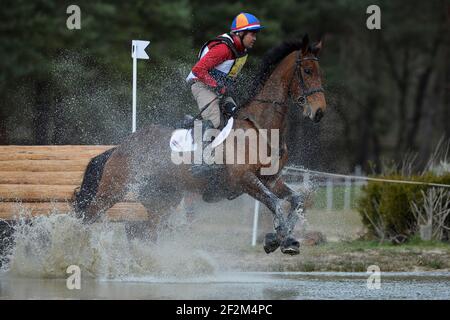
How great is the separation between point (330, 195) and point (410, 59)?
29.0m

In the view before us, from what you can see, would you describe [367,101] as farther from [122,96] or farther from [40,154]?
[40,154]

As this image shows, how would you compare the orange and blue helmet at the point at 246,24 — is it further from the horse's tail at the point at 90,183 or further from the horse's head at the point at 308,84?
the horse's tail at the point at 90,183

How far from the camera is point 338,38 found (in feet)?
137

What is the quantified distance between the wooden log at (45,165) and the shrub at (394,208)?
5.36 m

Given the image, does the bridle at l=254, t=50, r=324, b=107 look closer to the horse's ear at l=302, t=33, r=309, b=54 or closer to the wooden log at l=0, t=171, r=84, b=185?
the horse's ear at l=302, t=33, r=309, b=54

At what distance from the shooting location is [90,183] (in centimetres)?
1193

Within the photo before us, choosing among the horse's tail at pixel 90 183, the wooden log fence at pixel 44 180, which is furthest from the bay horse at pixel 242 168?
the wooden log fence at pixel 44 180

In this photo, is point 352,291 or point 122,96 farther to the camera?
point 122,96

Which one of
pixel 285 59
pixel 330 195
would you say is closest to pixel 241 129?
pixel 285 59

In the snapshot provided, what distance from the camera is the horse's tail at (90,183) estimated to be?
11828 mm

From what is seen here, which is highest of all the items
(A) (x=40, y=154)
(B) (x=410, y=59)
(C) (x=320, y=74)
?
(B) (x=410, y=59)

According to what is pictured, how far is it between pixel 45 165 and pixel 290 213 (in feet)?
10.4

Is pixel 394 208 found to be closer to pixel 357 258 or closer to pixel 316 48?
pixel 357 258

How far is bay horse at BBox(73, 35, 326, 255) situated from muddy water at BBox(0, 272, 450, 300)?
598mm
